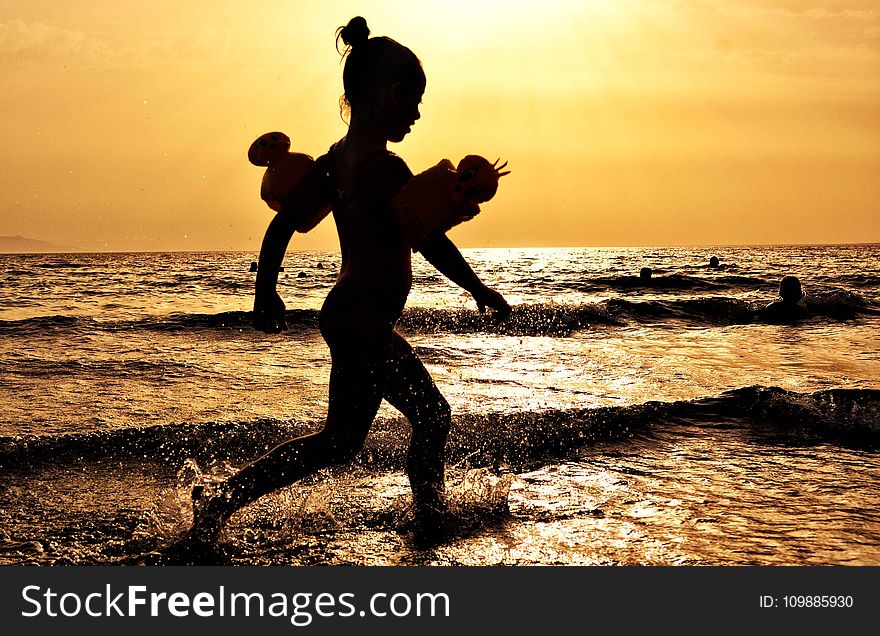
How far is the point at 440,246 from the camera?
3104 millimetres

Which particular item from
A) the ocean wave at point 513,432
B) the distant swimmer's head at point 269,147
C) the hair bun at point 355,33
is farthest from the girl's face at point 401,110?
the ocean wave at point 513,432

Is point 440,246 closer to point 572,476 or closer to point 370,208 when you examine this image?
point 370,208

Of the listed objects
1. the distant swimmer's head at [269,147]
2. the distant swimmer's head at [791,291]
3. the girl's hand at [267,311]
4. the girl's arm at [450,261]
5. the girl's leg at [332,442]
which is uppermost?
the distant swimmer's head at [269,147]

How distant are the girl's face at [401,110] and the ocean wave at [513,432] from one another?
2.55 m

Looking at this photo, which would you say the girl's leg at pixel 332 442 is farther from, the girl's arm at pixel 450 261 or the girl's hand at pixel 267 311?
the girl's arm at pixel 450 261

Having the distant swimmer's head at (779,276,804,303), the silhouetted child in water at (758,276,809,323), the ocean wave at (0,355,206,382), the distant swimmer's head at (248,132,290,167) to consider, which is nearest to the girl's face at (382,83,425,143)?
the distant swimmer's head at (248,132,290,167)

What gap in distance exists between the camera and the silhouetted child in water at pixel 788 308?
632 inches

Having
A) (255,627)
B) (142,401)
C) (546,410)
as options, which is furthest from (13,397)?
(255,627)

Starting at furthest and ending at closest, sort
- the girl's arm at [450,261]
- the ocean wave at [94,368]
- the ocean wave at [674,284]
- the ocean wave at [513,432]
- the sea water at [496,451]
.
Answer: the ocean wave at [674,284] < the ocean wave at [94,368] < the ocean wave at [513,432] < the sea water at [496,451] < the girl's arm at [450,261]

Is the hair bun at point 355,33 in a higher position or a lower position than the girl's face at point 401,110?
higher

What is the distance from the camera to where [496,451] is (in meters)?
5.43

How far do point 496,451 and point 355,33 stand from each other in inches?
124

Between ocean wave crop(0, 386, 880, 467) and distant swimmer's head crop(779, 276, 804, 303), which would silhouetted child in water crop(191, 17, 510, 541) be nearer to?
ocean wave crop(0, 386, 880, 467)

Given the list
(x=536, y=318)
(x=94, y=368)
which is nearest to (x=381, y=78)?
(x=94, y=368)
